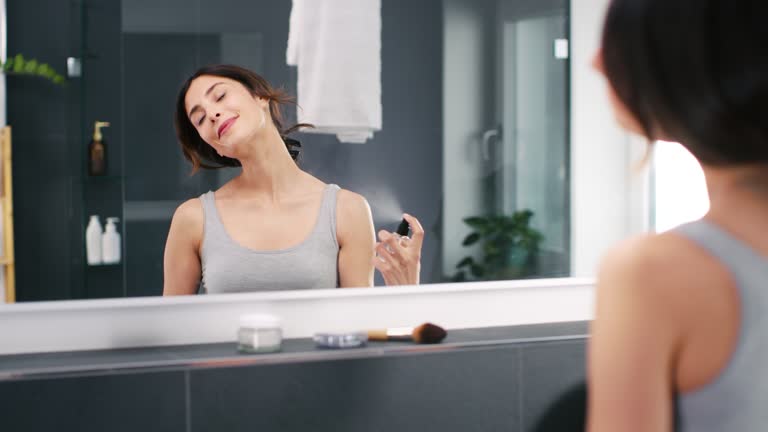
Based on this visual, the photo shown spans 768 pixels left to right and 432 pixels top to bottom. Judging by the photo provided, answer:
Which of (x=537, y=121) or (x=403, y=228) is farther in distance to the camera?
(x=537, y=121)

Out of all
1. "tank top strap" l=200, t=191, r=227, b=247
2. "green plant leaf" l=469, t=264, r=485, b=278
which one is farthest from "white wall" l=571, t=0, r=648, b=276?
"tank top strap" l=200, t=191, r=227, b=247

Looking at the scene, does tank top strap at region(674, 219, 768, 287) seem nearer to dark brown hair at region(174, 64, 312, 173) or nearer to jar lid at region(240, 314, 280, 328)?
jar lid at region(240, 314, 280, 328)

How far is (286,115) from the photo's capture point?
151 centimetres

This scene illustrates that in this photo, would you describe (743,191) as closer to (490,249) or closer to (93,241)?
(93,241)

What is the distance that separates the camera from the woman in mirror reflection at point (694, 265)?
497 millimetres

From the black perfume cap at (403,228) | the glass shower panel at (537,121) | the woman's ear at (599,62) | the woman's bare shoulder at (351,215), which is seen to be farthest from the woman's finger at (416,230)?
the woman's ear at (599,62)

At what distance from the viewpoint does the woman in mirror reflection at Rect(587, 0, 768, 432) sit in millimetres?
497

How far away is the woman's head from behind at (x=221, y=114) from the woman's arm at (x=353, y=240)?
20 cm

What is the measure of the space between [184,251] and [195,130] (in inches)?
9.1

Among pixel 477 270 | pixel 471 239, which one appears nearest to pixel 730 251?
pixel 477 270

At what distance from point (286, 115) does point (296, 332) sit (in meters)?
0.44

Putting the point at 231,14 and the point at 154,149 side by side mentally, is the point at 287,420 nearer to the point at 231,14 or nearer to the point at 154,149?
the point at 154,149

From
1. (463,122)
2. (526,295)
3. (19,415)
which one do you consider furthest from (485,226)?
(19,415)

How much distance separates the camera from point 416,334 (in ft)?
4.24
